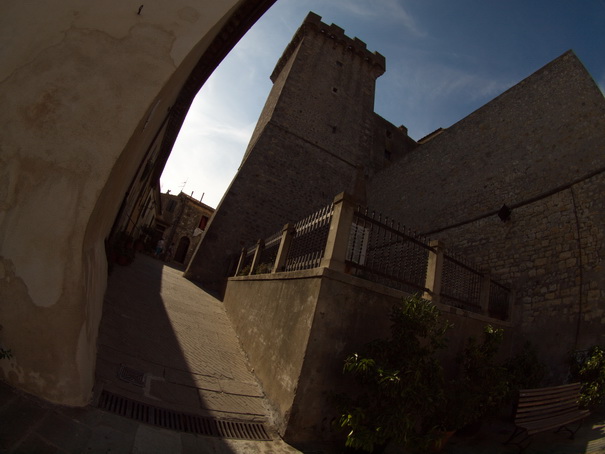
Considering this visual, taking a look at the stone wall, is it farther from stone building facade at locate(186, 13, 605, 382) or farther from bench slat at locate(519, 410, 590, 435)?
bench slat at locate(519, 410, 590, 435)

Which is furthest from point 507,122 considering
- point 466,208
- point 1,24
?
point 1,24

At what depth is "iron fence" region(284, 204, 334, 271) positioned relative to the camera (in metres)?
4.48

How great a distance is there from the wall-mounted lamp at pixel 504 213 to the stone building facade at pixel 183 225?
76.2 feet

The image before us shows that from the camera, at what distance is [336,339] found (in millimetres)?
3451

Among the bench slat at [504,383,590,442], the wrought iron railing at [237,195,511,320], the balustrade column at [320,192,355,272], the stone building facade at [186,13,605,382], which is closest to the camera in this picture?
the bench slat at [504,383,590,442]

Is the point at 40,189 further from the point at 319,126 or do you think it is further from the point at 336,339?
the point at 319,126

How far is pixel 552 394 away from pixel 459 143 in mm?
10754

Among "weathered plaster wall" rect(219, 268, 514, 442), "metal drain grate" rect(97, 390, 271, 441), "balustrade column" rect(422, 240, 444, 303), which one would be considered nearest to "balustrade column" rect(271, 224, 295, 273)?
"weathered plaster wall" rect(219, 268, 514, 442)

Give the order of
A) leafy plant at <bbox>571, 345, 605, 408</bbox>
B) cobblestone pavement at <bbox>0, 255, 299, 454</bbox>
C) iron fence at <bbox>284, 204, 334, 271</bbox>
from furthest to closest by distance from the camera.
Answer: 1. iron fence at <bbox>284, 204, 334, 271</bbox>
2. leafy plant at <bbox>571, 345, 605, 408</bbox>
3. cobblestone pavement at <bbox>0, 255, 299, 454</bbox>

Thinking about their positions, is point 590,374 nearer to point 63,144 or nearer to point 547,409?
point 547,409

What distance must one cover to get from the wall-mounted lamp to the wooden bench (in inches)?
211

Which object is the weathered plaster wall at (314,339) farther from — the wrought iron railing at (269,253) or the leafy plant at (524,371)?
the wrought iron railing at (269,253)

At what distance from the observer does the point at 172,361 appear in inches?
159

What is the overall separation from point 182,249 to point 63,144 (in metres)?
27.2
